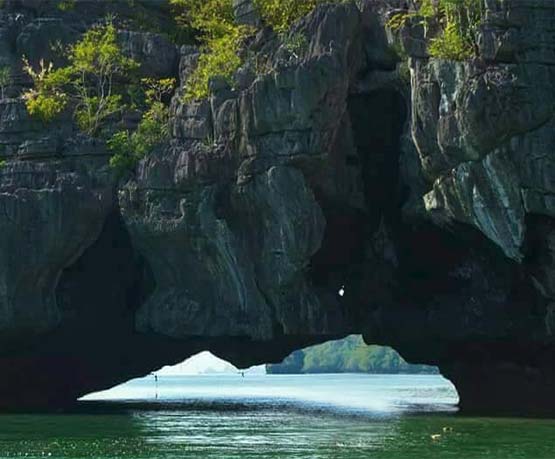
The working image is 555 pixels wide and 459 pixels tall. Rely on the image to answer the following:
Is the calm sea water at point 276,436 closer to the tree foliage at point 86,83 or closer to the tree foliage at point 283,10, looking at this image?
the tree foliage at point 86,83

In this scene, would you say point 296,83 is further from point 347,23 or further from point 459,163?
point 459,163

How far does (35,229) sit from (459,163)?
1580 cm

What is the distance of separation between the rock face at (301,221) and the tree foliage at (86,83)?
762mm

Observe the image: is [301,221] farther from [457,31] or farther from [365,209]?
[457,31]

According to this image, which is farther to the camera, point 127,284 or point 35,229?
point 127,284

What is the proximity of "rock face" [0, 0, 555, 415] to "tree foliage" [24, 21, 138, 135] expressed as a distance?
2.50 ft

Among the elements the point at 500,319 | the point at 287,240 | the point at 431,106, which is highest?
the point at 431,106

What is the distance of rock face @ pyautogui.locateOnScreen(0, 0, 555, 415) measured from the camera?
123 ft

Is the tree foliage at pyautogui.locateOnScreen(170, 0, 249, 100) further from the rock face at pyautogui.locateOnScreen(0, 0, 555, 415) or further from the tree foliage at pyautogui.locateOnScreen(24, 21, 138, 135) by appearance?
the tree foliage at pyautogui.locateOnScreen(24, 21, 138, 135)

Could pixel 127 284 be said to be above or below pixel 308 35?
below

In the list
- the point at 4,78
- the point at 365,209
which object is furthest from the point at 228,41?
the point at 4,78

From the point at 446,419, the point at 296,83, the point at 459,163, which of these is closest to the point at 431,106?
the point at 459,163

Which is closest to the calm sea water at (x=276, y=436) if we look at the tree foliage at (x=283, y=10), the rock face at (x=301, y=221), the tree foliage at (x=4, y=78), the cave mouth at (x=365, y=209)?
the rock face at (x=301, y=221)

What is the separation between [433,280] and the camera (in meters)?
44.2
